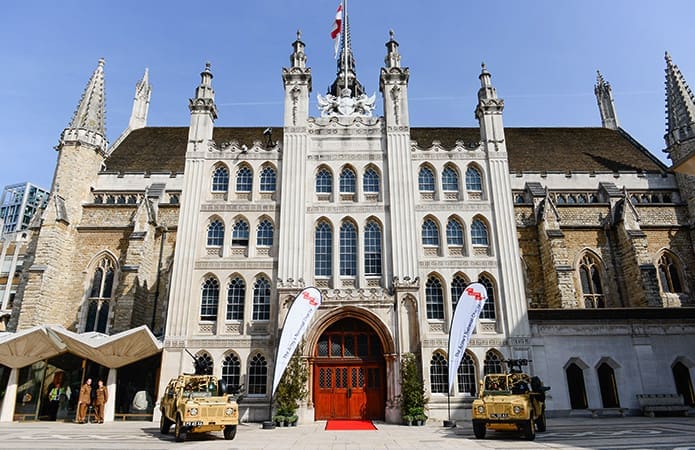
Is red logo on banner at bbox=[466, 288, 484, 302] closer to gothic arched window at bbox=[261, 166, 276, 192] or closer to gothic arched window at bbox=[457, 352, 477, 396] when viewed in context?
gothic arched window at bbox=[457, 352, 477, 396]

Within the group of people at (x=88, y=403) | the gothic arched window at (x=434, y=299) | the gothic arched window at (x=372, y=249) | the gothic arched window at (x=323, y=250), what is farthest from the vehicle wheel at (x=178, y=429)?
the gothic arched window at (x=434, y=299)

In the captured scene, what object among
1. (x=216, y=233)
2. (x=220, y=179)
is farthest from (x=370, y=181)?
(x=216, y=233)

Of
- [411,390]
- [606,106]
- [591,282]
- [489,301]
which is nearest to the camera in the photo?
[411,390]

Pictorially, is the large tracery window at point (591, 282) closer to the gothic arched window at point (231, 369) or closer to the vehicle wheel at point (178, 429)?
the gothic arched window at point (231, 369)

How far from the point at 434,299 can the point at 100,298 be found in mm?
19528

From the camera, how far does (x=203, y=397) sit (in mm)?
13617

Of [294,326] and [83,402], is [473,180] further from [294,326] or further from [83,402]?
[83,402]

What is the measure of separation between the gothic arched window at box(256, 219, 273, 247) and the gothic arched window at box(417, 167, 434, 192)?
810 centimetres

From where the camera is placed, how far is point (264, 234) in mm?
22234

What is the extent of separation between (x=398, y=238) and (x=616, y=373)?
11604mm

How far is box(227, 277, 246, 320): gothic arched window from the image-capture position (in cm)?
2088

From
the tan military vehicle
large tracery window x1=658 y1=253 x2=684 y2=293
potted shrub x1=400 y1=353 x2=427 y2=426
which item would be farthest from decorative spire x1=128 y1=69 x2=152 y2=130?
large tracery window x1=658 y1=253 x2=684 y2=293

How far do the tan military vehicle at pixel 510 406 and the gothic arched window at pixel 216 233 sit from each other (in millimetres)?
14076

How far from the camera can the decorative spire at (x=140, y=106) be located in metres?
40.9
